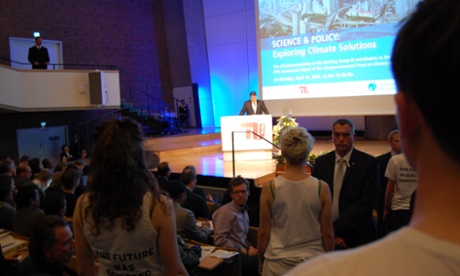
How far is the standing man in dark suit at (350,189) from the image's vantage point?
116 inches

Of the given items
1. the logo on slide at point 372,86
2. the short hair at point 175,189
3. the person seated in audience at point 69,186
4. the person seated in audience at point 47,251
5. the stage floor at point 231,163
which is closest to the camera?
the person seated in audience at point 47,251

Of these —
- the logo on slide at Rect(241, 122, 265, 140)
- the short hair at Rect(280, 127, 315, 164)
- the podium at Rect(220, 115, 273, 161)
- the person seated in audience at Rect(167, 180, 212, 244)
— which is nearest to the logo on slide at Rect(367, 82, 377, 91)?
the podium at Rect(220, 115, 273, 161)

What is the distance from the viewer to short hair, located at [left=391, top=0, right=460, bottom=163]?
1.60ft

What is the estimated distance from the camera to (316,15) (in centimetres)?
868

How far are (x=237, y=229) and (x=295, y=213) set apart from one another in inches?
63.7

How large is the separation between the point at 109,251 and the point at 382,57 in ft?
23.7

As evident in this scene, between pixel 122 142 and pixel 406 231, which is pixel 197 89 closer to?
pixel 122 142

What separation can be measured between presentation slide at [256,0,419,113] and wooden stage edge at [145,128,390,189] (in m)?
1.32

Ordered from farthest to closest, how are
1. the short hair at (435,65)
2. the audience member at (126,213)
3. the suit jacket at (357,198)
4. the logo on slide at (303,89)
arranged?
the logo on slide at (303,89), the suit jacket at (357,198), the audience member at (126,213), the short hair at (435,65)

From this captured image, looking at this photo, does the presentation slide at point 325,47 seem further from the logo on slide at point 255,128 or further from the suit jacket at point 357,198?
the suit jacket at point 357,198

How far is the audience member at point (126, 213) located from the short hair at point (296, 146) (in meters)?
0.82

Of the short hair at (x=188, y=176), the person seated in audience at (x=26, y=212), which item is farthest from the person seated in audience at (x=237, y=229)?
the person seated in audience at (x=26, y=212)

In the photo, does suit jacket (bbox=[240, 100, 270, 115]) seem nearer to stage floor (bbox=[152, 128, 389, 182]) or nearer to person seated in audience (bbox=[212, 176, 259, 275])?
stage floor (bbox=[152, 128, 389, 182])

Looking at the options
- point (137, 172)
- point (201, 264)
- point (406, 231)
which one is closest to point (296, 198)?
point (137, 172)
